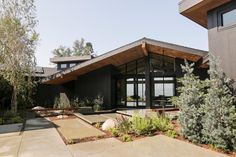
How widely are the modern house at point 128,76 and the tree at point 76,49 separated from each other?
126ft

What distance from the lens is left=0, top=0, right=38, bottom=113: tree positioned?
12383 millimetres

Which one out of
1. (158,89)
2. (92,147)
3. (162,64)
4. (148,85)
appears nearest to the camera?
(92,147)

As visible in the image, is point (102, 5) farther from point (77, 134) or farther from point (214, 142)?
point (214, 142)

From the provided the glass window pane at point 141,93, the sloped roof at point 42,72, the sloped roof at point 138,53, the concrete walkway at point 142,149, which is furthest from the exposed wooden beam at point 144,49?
the sloped roof at point 42,72

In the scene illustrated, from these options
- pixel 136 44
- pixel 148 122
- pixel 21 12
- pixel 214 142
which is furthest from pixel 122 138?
pixel 21 12

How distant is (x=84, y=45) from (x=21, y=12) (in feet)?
149

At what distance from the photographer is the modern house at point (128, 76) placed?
15.1 m

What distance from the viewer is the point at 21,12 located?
13.2 meters

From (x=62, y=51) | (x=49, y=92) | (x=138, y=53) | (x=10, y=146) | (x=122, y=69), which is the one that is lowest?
(x=10, y=146)

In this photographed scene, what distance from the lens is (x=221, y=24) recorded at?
22.5 feet

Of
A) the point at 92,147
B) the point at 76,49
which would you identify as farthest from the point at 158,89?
the point at 76,49

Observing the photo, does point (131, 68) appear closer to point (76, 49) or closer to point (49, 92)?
point (49, 92)

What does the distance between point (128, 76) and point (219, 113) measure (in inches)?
459

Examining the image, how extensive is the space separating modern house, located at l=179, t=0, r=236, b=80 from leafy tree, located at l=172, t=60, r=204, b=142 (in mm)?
1065
